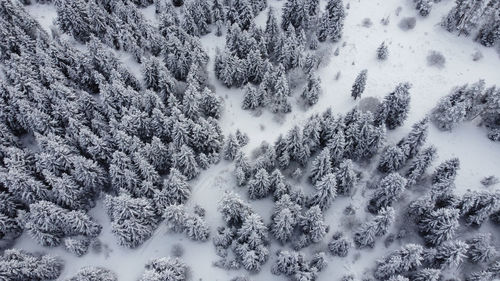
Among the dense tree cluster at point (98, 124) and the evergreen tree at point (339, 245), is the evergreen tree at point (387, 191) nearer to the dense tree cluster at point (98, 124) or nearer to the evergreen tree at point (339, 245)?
the evergreen tree at point (339, 245)

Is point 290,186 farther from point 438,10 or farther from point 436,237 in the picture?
point 438,10

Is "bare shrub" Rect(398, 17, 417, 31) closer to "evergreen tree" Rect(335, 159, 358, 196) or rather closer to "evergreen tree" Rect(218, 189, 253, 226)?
"evergreen tree" Rect(335, 159, 358, 196)

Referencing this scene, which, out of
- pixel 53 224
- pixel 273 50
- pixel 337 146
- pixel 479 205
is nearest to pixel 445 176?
pixel 479 205

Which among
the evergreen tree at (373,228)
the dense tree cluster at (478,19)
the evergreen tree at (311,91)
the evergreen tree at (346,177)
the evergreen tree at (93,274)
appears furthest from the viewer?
the dense tree cluster at (478,19)

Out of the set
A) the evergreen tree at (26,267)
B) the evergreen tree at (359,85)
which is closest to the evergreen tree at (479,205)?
the evergreen tree at (359,85)

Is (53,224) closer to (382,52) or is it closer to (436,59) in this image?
(382,52)
